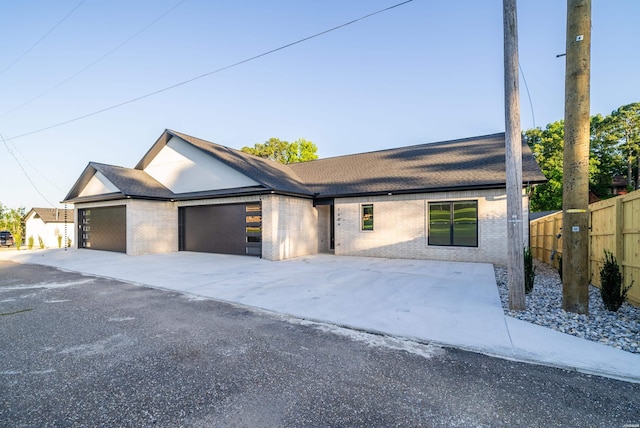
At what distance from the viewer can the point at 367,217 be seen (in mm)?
13711

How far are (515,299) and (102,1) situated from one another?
51.1 ft

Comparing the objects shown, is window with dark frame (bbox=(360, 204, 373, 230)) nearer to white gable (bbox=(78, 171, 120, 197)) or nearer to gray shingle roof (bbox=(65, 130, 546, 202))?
gray shingle roof (bbox=(65, 130, 546, 202))

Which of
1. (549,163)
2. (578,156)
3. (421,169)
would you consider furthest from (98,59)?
(549,163)

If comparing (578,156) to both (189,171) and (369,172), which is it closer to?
(369,172)

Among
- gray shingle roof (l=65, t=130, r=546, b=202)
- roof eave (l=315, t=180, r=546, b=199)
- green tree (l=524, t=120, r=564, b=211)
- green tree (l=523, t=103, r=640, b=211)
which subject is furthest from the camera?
green tree (l=523, t=103, r=640, b=211)

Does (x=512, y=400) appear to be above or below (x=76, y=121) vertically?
below

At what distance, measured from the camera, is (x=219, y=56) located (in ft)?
33.9

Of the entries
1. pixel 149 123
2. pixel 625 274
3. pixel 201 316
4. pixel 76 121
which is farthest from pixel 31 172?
pixel 625 274

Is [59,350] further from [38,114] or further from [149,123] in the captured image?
[38,114]

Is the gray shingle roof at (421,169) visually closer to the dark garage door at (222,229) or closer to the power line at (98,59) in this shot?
the dark garage door at (222,229)

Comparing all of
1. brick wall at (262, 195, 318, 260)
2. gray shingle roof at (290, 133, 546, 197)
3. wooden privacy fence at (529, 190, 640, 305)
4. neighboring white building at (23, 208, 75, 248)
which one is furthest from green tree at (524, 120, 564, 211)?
neighboring white building at (23, 208, 75, 248)

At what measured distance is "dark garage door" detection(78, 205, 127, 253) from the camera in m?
15.9

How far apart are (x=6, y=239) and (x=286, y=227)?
28.2 m

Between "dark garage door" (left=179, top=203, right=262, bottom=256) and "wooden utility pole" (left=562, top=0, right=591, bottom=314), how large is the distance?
10.9 m
